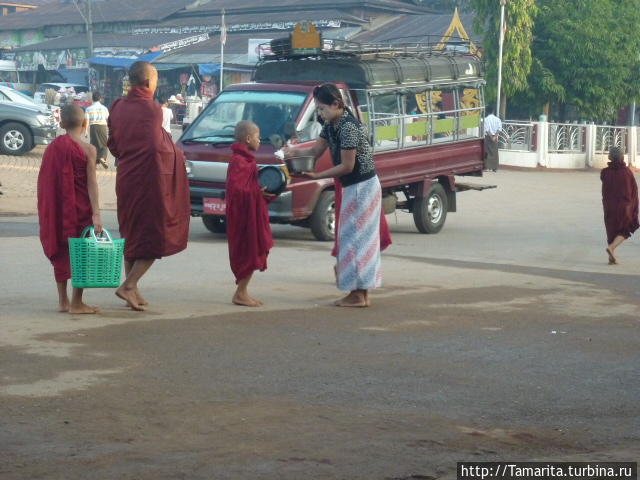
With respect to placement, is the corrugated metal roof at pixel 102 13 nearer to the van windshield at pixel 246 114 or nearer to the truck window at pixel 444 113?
the truck window at pixel 444 113

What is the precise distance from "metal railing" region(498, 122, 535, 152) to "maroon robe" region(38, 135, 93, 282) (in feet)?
89.1

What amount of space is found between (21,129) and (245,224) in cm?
1753

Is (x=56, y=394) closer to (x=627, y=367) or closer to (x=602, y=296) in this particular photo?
(x=627, y=367)

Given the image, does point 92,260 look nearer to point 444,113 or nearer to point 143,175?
point 143,175

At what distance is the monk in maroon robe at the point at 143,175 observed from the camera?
336 inches

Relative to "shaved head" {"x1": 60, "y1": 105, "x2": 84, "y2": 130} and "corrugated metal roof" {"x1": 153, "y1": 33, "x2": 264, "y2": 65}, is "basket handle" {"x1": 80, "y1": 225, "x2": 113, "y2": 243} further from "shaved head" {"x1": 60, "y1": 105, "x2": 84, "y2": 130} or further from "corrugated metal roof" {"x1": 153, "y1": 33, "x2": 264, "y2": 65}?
"corrugated metal roof" {"x1": 153, "y1": 33, "x2": 264, "y2": 65}

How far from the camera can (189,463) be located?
4.79m

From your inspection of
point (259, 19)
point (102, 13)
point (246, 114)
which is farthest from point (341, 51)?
point (102, 13)

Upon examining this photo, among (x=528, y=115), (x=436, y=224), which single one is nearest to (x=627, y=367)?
(x=436, y=224)

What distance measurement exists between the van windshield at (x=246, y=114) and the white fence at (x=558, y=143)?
20831mm

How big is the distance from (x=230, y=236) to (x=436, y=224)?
26.7ft

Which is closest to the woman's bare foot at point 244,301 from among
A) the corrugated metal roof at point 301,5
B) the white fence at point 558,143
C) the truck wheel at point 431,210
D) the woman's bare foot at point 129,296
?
the woman's bare foot at point 129,296

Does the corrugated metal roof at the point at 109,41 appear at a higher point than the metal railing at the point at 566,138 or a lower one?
higher

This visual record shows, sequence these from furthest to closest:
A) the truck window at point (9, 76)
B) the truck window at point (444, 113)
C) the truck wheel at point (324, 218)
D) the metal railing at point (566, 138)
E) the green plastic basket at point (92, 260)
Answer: the truck window at point (9, 76) → the metal railing at point (566, 138) → the truck window at point (444, 113) → the truck wheel at point (324, 218) → the green plastic basket at point (92, 260)
